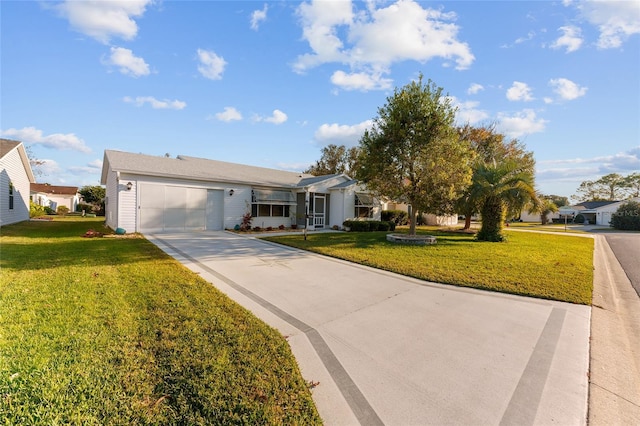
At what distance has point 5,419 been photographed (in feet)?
7.25

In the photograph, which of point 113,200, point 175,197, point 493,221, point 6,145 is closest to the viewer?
point 493,221

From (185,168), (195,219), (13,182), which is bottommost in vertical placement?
(195,219)

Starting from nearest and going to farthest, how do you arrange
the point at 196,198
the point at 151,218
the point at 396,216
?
the point at 151,218 → the point at 196,198 → the point at 396,216

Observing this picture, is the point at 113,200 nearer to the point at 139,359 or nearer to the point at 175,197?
the point at 175,197

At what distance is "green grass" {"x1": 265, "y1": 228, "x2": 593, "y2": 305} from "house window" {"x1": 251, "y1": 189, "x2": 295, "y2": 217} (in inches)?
271

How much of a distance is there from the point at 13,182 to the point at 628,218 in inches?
2133

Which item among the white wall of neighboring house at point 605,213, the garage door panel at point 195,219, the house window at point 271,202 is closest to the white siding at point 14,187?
the garage door panel at point 195,219

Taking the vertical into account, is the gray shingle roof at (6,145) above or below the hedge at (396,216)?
above

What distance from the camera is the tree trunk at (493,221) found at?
14.1 m

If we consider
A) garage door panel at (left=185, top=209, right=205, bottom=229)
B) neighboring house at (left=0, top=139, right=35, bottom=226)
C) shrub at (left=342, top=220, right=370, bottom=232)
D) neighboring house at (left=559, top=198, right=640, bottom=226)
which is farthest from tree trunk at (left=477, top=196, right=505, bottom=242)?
neighboring house at (left=559, top=198, right=640, bottom=226)

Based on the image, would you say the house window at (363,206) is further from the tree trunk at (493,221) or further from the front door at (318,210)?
the tree trunk at (493,221)

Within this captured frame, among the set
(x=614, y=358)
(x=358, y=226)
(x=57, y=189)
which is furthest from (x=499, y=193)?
(x=57, y=189)

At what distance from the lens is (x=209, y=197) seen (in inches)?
652

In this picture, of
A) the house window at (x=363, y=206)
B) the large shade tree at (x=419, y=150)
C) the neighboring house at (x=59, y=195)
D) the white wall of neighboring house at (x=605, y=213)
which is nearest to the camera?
the large shade tree at (x=419, y=150)
